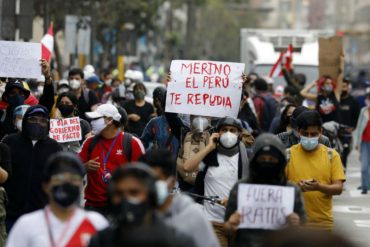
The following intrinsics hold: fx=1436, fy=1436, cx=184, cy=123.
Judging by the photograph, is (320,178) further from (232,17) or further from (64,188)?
(232,17)

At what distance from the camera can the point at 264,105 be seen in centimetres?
2200

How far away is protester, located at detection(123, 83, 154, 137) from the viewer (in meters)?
18.2

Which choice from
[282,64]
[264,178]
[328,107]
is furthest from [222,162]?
[282,64]

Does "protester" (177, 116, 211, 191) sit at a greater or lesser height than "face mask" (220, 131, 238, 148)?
lesser

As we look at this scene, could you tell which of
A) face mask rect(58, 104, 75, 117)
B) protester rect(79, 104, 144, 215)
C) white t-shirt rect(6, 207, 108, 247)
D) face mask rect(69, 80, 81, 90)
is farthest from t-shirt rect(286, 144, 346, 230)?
face mask rect(69, 80, 81, 90)

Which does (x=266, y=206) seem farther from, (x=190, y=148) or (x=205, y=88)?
(x=205, y=88)

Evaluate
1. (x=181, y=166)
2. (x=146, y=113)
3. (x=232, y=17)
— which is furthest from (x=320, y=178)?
(x=232, y=17)

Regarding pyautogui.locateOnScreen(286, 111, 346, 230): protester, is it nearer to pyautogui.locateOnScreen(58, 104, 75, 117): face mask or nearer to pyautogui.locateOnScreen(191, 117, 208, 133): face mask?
pyautogui.locateOnScreen(191, 117, 208, 133): face mask

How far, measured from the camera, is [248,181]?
8.47 metres

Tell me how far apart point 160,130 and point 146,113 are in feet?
17.3

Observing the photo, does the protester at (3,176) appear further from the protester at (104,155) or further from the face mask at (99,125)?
the face mask at (99,125)

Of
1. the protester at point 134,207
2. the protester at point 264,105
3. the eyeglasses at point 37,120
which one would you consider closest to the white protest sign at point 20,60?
the eyeglasses at point 37,120

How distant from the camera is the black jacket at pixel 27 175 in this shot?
10.6 m

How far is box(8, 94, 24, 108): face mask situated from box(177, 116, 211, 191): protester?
96.3 inches
